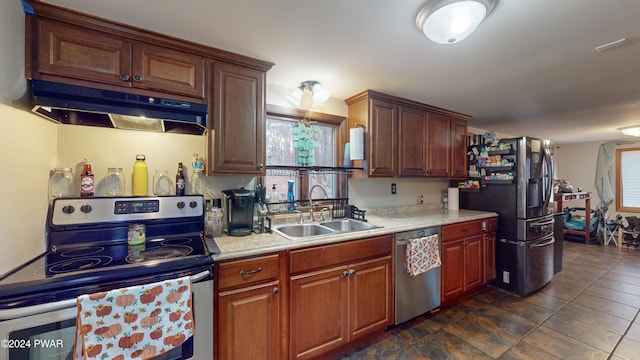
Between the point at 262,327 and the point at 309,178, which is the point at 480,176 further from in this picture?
the point at 262,327

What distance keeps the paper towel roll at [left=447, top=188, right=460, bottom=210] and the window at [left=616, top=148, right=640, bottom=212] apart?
16.6ft

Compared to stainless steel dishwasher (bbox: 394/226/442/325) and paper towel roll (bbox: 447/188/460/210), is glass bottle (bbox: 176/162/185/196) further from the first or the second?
paper towel roll (bbox: 447/188/460/210)

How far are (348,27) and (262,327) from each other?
186 cm

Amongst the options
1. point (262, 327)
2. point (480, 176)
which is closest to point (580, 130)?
point (480, 176)

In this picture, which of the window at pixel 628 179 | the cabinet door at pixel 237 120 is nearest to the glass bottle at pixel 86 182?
the cabinet door at pixel 237 120

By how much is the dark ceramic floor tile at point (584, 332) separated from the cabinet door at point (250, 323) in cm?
244

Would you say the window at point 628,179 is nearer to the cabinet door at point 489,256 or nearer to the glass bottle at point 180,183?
the cabinet door at point 489,256

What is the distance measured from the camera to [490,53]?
5.82 ft

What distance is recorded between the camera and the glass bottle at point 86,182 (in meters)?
1.52

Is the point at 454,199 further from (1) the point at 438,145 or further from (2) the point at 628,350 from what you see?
(2) the point at 628,350

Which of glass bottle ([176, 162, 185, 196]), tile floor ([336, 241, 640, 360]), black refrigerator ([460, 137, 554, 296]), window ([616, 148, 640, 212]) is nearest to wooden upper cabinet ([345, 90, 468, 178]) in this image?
black refrigerator ([460, 137, 554, 296])

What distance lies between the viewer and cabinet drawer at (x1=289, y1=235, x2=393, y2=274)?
1644mm

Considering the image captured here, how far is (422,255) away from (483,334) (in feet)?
2.64

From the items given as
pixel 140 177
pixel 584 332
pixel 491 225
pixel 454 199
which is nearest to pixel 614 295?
pixel 584 332
